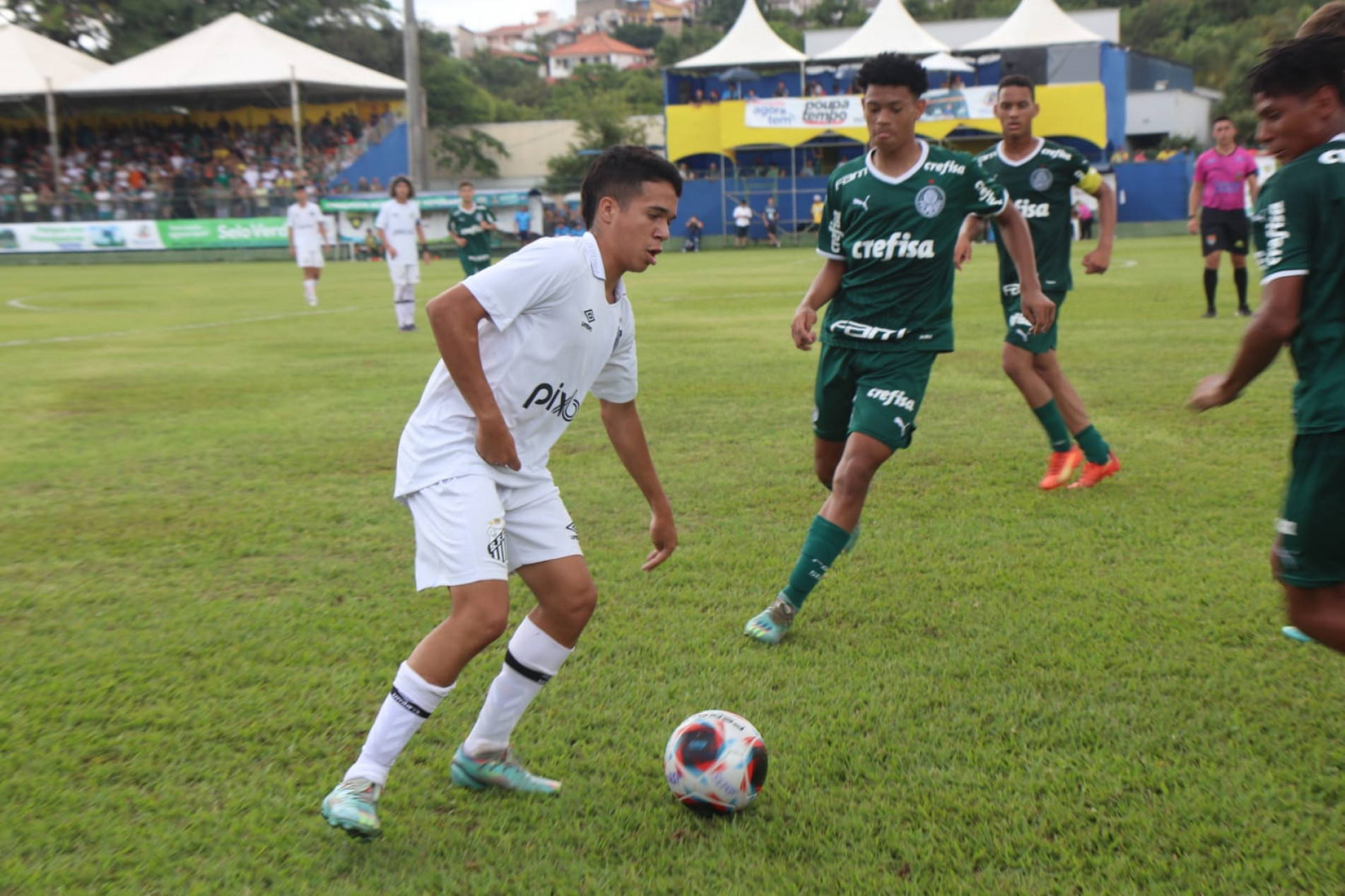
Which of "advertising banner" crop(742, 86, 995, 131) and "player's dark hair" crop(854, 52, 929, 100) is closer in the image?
"player's dark hair" crop(854, 52, 929, 100)

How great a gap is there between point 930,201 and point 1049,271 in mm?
2590

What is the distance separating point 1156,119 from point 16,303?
47880 mm

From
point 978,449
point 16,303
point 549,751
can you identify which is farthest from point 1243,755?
point 16,303

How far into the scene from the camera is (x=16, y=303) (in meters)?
22.0

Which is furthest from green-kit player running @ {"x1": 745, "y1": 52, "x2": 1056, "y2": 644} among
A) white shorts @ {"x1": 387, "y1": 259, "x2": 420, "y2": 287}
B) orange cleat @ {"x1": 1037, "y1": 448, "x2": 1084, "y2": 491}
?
white shorts @ {"x1": 387, "y1": 259, "x2": 420, "y2": 287}

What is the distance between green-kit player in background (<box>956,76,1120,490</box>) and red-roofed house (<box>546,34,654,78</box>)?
133 meters

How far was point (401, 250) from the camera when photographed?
52.5 ft

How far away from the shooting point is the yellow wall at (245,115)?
50.6 metres

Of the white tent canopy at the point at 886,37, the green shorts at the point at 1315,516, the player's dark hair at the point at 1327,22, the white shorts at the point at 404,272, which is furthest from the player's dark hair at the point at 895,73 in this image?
the white tent canopy at the point at 886,37

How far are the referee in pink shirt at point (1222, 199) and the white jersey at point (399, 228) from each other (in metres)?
10.5

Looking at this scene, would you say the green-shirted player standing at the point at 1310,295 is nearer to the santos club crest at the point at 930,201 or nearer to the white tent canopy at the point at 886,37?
the santos club crest at the point at 930,201

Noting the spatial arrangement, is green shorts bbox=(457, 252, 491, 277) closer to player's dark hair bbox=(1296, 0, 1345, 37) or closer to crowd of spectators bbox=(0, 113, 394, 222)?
player's dark hair bbox=(1296, 0, 1345, 37)

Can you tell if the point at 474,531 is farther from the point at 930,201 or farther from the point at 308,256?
the point at 308,256

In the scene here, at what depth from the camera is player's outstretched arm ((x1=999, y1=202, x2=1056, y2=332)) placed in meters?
5.20
